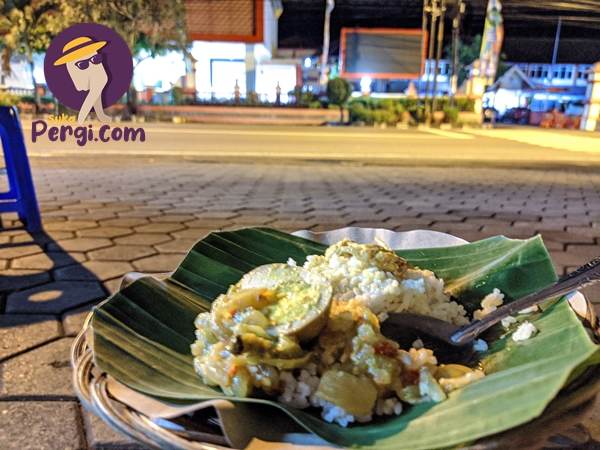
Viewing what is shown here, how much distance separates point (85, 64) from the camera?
23.3 ft

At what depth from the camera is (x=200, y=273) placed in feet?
4.20

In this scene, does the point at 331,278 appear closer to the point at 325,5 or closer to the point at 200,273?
the point at 200,273

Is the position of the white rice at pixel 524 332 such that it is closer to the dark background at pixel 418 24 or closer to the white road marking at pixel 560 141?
the white road marking at pixel 560 141

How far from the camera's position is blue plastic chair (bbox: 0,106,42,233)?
135 inches

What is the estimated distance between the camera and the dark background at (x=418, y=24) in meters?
22.9

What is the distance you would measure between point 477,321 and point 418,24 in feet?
99.2

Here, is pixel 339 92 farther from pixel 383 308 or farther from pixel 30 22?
pixel 383 308

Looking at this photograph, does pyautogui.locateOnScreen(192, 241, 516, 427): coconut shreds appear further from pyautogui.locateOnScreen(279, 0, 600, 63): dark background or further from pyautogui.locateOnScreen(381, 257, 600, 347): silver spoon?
pyautogui.locateOnScreen(279, 0, 600, 63): dark background

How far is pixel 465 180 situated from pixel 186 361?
5.88 metres

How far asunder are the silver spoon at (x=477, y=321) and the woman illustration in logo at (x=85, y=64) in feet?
23.0

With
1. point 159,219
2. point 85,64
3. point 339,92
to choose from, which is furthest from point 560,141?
point 159,219

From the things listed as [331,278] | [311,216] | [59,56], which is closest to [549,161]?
[311,216]

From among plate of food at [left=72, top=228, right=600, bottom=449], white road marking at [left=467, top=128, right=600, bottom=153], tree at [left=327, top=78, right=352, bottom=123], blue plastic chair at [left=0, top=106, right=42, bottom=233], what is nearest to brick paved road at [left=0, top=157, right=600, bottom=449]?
blue plastic chair at [left=0, top=106, right=42, bottom=233]

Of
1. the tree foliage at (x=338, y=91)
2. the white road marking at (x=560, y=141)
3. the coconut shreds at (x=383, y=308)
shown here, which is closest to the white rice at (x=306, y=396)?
the coconut shreds at (x=383, y=308)
